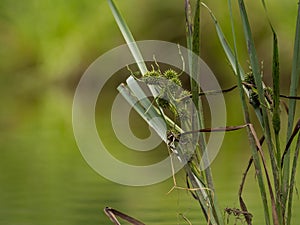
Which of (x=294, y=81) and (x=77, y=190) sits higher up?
(x=77, y=190)

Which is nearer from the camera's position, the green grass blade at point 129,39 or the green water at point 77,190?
the green grass blade at point 129,39

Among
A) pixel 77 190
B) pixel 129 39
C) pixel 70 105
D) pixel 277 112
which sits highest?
pixel 70 105

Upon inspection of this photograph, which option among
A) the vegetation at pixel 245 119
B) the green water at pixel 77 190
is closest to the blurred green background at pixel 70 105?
the green water at pixel 77 190

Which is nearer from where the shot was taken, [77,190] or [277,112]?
[277,112]

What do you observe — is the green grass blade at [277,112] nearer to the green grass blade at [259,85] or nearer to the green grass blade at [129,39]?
the green grass blade at [259,85]

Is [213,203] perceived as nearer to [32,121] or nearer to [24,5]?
[32,121]

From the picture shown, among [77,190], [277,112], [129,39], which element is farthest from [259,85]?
[77,190]

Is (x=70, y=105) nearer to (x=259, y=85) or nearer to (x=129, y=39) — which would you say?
(x=129, y=39)

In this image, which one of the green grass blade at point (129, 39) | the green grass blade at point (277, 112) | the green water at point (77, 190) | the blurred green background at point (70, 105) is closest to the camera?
the green grass blade at point (277, 112)

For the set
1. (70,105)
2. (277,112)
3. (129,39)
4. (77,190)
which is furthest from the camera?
(70,105)

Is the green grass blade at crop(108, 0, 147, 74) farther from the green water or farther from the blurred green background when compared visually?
the blurred green background

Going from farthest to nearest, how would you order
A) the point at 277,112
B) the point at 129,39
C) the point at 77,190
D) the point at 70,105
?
the point at 70,105 → the point at 77,190 → the point at 129,39 → the point at 277,112
